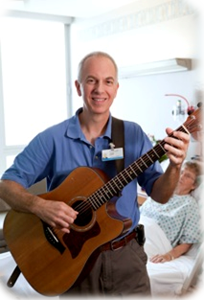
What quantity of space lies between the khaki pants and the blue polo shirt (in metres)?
0.11

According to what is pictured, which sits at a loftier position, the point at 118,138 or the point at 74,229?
the point at 118,138

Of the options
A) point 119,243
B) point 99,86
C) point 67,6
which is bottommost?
point 119,243

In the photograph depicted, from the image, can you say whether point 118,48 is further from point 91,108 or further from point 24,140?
point 24,140

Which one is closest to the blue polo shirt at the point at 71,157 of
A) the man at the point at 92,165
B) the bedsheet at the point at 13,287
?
the man at the point at 92,165

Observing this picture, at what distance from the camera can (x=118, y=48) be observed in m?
0.79

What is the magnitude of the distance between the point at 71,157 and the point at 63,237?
0.64 ft

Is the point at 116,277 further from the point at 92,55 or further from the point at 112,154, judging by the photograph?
the point at 92,55

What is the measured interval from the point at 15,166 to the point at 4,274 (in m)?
0.34

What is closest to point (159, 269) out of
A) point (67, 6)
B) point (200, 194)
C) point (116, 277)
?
point (116, 277)

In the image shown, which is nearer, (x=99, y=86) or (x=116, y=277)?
Answer: (x=99, y=86)

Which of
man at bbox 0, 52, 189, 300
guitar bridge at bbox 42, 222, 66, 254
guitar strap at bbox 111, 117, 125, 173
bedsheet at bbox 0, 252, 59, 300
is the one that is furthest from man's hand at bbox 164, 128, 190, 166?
bedsheet at bbox 0, 252, 59, 300

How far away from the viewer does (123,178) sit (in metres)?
0.75

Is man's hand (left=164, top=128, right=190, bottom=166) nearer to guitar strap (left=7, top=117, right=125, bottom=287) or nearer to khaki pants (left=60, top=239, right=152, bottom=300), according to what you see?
guitar strap (left=7, top=117, right=125, bottom=287)

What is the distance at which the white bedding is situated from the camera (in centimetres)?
85
